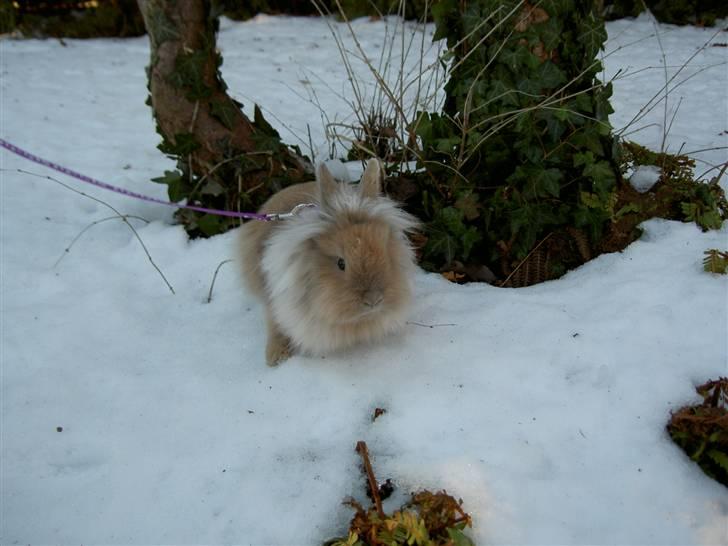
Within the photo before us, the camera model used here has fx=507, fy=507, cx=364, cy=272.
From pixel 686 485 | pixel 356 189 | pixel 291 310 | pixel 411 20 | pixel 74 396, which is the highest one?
pixel 411 20

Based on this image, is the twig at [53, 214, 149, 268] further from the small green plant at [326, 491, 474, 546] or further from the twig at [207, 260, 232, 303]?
the small green plant at [326, 491, 474, 546]

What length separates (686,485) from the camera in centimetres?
200

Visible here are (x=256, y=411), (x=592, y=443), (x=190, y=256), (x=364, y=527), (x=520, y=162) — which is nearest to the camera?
(x=364, y=527)

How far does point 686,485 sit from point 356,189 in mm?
1963

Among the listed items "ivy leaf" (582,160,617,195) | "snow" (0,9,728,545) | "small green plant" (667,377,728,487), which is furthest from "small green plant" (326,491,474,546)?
"ivy leaf" (582,160,617,195)

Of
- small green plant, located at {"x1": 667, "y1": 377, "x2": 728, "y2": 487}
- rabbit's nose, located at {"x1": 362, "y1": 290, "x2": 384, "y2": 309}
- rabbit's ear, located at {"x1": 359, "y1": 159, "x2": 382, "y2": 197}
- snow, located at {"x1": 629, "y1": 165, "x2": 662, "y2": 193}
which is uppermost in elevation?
rabbit's ear, located at {"x1": 359, "y1": 159, "x2": 382, "y2": 197}

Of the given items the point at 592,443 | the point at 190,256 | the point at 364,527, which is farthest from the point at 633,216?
the point at 190,256

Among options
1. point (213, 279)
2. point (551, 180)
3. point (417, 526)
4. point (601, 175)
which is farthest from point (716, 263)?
point (213, 279)

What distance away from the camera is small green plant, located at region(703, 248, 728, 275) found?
2.84 m

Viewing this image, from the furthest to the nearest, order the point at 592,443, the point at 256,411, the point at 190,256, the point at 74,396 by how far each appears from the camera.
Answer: the point at 190,256 → the point at 74,396 → the point at 256,411 → the point at 592,443

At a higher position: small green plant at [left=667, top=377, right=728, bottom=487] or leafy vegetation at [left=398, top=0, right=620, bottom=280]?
leafy vegetation at [left=398, top=0, right=620, bottom=280]

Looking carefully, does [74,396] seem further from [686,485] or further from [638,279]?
[638,279]

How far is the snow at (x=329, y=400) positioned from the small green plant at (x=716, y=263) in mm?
58

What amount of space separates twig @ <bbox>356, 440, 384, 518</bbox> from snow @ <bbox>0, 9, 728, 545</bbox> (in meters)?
0.06
